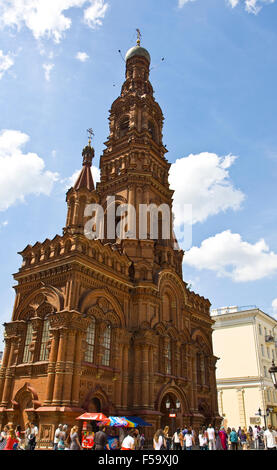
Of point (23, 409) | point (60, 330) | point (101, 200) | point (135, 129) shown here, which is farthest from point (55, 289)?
point (135, 129)

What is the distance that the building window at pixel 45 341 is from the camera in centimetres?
2691

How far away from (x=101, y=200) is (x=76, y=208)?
22.6 feet

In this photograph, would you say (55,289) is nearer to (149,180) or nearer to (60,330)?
(60,330)

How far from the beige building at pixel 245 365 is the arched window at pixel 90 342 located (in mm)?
26748

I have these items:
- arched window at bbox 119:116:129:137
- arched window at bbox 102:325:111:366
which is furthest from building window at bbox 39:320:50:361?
arched window at bbox 119:116:129:137

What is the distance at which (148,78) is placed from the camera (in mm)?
51250

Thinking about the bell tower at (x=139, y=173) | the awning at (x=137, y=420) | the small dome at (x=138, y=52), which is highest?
the small dome at (x=138, y=52)

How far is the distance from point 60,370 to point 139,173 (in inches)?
859

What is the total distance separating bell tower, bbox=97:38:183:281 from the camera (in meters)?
37.0

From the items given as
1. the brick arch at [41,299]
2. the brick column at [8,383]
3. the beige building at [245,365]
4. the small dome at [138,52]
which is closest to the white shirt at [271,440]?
the brick arch at [41,299]

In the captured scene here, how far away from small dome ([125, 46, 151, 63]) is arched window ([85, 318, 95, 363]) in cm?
3716

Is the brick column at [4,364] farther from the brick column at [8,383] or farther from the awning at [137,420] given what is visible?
the awning at [137,420]

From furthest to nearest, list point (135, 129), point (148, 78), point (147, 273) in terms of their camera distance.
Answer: point (148, 78) < point (135, 129) < point (147, 273)

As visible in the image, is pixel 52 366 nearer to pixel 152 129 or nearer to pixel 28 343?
pixel 28 343
